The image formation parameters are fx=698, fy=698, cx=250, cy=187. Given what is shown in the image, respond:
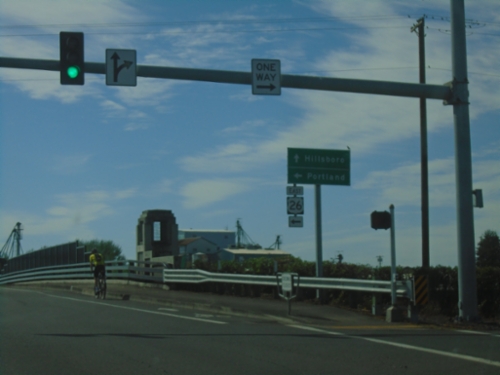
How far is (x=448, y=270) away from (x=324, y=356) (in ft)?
28.8

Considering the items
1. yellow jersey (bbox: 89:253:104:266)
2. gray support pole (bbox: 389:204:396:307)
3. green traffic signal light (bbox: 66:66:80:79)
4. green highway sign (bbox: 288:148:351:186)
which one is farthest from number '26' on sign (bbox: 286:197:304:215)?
green traffic signal light (bbox: 66:66:80:79)

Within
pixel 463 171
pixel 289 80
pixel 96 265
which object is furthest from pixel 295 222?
pixel 96 265

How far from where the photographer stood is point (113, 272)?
32031 millimetres

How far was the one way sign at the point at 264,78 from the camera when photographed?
1559 centimetres

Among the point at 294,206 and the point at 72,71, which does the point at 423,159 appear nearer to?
the point at 294,206

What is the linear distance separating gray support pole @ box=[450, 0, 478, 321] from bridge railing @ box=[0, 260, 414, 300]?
1281 mm

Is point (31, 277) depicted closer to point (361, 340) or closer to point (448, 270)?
point (448, 270)

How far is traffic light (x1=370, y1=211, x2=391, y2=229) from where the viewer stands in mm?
16953

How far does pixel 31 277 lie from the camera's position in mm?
48031

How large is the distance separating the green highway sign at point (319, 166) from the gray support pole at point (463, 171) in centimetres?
504

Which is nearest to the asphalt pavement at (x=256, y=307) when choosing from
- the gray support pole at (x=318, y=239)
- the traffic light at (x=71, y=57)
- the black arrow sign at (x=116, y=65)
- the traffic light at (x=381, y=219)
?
the gray support pole at (x=318, y=239)

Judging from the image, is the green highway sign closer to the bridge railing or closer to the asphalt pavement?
the bridge railing

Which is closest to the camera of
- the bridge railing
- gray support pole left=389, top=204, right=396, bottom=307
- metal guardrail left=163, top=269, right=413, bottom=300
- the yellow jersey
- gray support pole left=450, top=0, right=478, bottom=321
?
gray support pole left=450, top=0, right=478, bottom=321

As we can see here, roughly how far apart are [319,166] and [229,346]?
10.5 metres
